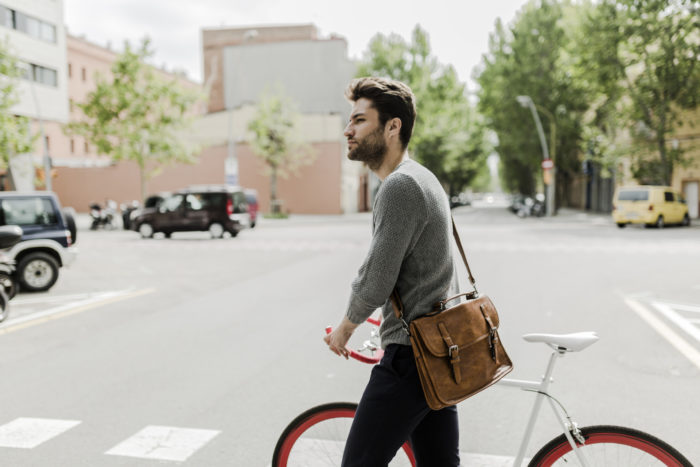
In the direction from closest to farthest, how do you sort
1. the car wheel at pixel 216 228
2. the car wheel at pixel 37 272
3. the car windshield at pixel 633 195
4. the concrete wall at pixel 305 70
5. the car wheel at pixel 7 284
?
the car wheel at pixel 7 284
the car wheel at pixel 37 272
the car wheel at pixel 216 228
the car windshield at pixel 633 195
the concrete wall at pixel 305 70

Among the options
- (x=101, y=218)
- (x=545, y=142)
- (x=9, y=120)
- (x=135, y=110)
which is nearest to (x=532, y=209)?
(x=545, y=142)

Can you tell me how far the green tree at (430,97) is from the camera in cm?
4803

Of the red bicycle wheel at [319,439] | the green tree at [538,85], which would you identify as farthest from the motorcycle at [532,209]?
the red bicycle wheel at [319,439]

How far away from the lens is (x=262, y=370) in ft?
17.9

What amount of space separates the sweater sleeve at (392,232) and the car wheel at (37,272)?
9706 mm

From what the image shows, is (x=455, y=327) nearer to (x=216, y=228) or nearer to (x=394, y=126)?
(x=394, y=126)

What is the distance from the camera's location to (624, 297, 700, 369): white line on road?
580 cm

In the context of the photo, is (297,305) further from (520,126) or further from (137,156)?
(520,126)

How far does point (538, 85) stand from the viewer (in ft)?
147

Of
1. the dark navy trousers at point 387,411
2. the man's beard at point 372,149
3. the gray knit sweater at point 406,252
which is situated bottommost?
the dark navy trousers at point 387,411

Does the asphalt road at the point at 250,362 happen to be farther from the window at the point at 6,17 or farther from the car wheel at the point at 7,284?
the window at the point at 6,17

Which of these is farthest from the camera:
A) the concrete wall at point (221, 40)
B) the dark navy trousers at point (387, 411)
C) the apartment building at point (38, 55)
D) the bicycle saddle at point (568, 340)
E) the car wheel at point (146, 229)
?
the concrete wall at point (221, 40)

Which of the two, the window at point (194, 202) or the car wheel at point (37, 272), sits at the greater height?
the window at point (194, 202)

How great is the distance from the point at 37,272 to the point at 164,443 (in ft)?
25.2
